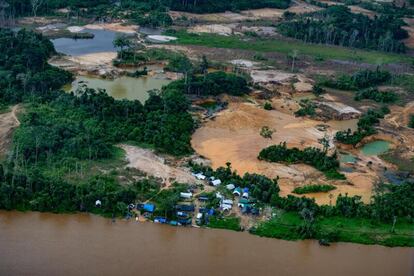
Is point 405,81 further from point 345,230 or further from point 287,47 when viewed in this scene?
point 345,230

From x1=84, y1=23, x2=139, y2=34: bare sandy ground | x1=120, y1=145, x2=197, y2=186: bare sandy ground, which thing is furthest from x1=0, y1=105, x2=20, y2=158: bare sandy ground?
x1=84, y1=23, x2=139, y2=34: bare sandy ground

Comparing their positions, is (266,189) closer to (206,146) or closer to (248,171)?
(248,171)

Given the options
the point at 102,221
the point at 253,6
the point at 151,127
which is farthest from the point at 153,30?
the point at 102,221

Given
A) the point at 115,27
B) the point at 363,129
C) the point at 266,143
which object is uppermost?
the point at 115,27

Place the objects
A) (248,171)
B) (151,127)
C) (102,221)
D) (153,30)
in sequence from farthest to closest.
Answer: (153,30), (151,127), (248,171), (102,221)

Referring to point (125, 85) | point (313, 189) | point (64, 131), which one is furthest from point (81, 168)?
point (125, 85)

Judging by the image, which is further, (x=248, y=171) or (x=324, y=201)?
(x=248, y=171)
